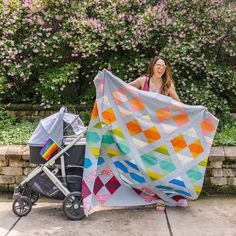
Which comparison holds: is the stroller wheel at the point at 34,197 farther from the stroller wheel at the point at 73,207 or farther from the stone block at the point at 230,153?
the stone block at the point at 230,153

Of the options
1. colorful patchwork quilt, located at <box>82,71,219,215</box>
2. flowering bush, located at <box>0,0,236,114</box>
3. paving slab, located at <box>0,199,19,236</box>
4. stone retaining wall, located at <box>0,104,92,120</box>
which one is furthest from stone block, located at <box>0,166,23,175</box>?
stone retaining wall, located at <box>0,104,92,120</box>

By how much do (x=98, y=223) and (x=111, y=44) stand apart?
9.49 ft

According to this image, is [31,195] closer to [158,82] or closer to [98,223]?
[98,223]

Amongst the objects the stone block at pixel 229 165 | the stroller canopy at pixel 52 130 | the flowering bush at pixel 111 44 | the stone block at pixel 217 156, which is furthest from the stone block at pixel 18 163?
the stone block at pixel 229 165

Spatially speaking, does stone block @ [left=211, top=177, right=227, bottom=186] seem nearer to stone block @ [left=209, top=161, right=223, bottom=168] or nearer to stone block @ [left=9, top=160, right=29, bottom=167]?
stone block @ [left=209, top=161, right=223, bottom=168]

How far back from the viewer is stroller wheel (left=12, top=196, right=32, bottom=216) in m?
4.34

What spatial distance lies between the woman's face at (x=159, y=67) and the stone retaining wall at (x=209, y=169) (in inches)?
47.0

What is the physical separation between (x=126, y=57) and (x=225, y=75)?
5.25 feet

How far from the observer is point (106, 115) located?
4297mm

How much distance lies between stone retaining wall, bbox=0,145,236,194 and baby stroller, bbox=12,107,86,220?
711 millimetres

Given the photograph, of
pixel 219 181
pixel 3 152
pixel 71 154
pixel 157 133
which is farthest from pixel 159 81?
pixel 3 152

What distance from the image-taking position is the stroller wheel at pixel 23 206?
434 centimetres

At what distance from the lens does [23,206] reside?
4348 mm

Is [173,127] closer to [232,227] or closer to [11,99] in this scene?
[232,227]
